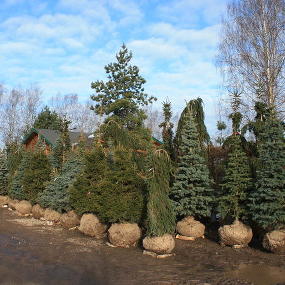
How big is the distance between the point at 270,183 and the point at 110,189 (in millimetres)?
4281

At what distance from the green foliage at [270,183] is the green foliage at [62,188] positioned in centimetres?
650

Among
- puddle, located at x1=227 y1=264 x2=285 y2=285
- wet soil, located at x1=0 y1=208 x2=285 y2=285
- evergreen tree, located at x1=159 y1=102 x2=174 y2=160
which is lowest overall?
wet soil, located at x1=0 y1=208 x2=285 y2=285

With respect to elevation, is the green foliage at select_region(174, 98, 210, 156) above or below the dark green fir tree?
above

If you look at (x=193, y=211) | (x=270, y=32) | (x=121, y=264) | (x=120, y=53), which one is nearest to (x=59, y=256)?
(x=121, y=264)

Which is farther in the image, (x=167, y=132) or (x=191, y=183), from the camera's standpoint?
(x=167, y=132)

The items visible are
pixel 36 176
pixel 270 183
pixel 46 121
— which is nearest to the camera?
pixel 270 183

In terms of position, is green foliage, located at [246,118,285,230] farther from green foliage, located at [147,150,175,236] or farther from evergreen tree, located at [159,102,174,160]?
evergreen tree, located at [159,102,174,160]

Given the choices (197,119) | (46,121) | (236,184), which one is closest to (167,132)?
(197,119)

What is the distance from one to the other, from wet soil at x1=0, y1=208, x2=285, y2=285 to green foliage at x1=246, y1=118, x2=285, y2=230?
83 cm

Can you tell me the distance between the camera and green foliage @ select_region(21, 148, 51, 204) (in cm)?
1517

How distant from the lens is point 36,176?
15.4m

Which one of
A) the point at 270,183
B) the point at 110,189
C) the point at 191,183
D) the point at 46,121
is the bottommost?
the point at 110,189

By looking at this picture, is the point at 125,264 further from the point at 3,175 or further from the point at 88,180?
the point at 3,175

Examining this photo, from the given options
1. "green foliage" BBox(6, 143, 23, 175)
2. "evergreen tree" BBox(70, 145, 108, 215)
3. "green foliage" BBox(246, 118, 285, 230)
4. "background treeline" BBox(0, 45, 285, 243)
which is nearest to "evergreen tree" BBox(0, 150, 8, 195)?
"green foliage" BBox(6, 143, 23, 175)
